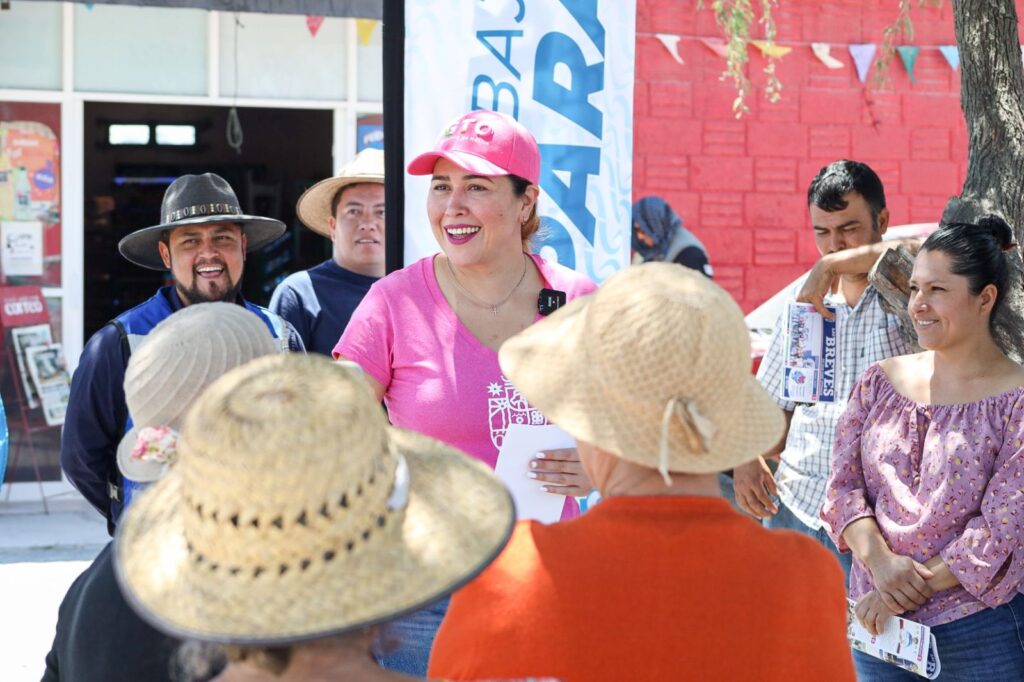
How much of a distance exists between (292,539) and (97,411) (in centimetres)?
220

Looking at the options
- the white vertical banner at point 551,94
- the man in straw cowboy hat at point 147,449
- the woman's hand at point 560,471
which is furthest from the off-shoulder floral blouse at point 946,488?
the man in straw cowboy hat at point 147,449

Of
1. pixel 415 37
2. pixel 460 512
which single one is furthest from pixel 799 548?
pixel 415 37

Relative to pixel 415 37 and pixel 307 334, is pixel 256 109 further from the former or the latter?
pixel 415 37

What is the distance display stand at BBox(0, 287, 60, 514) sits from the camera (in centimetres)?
844

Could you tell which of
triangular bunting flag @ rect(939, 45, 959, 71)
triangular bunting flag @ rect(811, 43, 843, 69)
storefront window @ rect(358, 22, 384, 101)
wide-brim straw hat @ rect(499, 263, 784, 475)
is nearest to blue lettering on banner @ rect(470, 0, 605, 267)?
wide-brim straw hat @ rect(499, 263, 784, 475)

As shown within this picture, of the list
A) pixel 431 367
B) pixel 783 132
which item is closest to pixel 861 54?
pixel 783 132

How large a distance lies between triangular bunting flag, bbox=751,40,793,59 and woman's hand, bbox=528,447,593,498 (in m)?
6.71

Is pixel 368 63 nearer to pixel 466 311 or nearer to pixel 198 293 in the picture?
pixel 198 293

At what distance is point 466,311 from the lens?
10.8 feet

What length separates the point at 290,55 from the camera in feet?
29.2

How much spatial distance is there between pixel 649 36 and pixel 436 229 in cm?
634

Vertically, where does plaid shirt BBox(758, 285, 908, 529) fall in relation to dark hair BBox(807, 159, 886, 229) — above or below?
below

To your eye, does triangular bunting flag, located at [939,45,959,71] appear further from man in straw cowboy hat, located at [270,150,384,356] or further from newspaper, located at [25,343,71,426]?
newspaper, located at [25,343,71,426]

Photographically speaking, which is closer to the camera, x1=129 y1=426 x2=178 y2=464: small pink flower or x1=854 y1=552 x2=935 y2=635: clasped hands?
x1=129 y1=426 x2=178 y2=464: small pink flower
